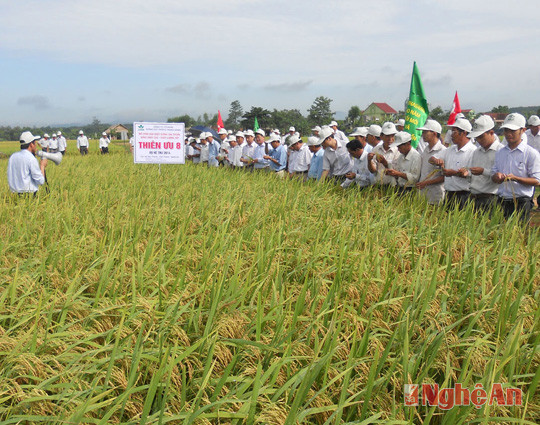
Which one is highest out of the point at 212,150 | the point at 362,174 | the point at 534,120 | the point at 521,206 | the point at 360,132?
the point at 534,120

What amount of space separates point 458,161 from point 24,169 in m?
4.71

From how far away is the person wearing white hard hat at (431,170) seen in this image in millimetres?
4258

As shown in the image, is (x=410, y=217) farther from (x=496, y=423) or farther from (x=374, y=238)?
(x=496, y=423)

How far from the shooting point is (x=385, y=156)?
4797mm

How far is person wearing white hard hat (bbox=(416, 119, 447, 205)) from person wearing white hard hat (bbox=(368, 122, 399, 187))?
0.34 m

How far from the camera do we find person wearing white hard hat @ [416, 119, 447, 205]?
14.0ft

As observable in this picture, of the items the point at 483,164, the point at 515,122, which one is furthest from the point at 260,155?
the point at 515,122

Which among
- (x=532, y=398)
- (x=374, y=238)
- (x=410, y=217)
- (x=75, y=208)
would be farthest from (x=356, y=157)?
(x=532, y=398)

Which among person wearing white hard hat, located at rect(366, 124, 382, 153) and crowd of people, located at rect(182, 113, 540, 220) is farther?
person wearing white hard hat, located at rect(366, 124, 382, 153)

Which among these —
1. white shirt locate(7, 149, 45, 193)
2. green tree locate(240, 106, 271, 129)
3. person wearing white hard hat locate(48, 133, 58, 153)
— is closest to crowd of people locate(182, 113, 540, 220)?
white shirt locate(7, 149, 45, 193)

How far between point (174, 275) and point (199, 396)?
3.89ft

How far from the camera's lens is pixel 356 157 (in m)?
5.27

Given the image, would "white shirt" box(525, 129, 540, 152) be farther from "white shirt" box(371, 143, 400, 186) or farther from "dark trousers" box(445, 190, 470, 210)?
"dark trousers" box(445, 190, 470, 210)

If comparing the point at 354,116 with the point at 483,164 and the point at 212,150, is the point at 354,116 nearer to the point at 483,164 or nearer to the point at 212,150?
the point at 212,150
